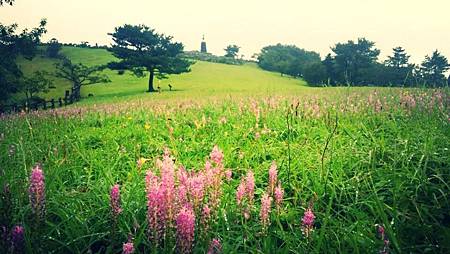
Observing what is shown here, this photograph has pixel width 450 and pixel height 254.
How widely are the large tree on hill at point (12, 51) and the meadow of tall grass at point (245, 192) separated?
95.1 ft

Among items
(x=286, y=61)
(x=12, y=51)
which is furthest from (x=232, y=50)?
(x=12, y=51)

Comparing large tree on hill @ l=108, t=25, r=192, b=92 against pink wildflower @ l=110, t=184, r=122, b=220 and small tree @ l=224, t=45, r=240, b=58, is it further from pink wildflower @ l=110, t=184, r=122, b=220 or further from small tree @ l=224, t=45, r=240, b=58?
Answer: small tree @ l=224, t=45, r=240, b=58

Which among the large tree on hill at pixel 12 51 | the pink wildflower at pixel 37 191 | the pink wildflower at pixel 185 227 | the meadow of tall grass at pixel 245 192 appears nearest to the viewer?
the pink wildflower at pixel 185 227

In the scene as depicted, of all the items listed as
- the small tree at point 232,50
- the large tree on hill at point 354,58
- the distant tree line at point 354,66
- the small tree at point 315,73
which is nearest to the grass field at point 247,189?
the distant tree line at point 354,66

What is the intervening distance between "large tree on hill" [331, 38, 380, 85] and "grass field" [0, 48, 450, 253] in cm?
5660

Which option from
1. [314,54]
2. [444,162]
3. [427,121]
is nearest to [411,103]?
[427,121]

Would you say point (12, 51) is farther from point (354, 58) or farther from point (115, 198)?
point (354, 58)

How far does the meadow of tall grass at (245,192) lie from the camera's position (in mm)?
2076

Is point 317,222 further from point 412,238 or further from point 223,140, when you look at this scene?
point 223,140

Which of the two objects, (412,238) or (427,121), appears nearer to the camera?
(412,238)

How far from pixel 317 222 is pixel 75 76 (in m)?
50.9

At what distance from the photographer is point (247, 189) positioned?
2.26 m

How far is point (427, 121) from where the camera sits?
192 inches

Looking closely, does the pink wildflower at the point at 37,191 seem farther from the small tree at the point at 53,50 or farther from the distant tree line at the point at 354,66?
the small tree at the point at 53,50
